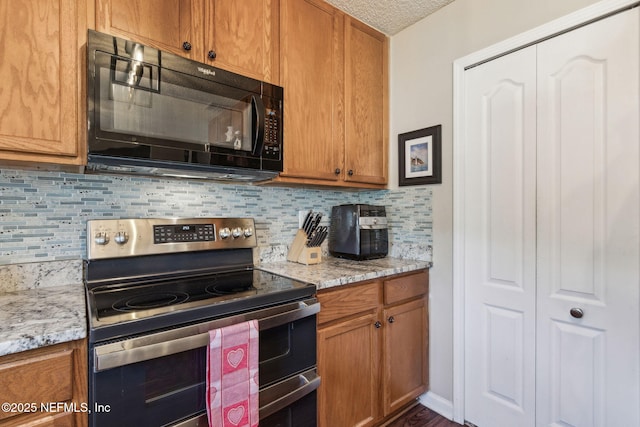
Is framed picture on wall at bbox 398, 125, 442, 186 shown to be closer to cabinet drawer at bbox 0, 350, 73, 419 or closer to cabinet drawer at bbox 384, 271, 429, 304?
cabinet drawer at bbox 384, 271, 429, 304

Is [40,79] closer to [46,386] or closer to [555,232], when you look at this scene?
[46,386]

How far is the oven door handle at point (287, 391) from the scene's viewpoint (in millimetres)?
1161

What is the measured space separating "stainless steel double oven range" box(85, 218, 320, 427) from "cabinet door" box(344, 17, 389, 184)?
2.59 feet

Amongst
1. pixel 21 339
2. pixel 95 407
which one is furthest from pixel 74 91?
pixel 95 407

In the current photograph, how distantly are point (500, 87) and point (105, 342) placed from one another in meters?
1.97

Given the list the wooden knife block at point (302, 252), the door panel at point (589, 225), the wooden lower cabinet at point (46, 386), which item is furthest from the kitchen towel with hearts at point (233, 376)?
the door panel at point (589, 225)

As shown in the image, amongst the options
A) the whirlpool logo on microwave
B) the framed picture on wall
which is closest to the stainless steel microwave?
the whirlpool logo on microwave

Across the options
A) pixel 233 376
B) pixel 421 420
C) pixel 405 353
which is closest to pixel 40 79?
pixel 233 376

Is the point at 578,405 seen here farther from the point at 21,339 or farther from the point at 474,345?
the point at 21,339

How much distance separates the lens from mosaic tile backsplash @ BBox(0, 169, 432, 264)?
4.02ft

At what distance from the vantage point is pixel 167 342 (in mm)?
921

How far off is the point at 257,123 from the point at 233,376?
3.32ft

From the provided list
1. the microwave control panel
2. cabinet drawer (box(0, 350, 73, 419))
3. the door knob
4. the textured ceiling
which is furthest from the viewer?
the textured ceiling

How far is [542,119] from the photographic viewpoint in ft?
4.85
